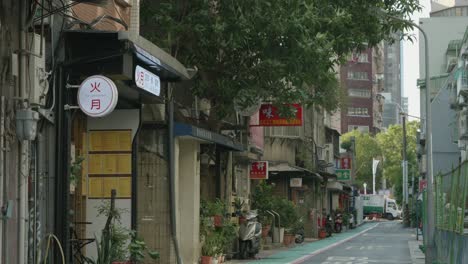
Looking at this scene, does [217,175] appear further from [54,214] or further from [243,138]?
[54,214]

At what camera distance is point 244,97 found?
20.0 metres

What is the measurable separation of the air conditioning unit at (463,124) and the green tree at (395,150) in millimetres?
53534

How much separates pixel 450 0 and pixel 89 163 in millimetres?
99659

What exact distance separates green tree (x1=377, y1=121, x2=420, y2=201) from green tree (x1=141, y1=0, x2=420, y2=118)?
91.0 metres

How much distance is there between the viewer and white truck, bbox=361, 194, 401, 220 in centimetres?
9875

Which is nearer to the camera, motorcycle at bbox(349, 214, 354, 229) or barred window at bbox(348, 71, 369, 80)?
motorcycle at bbox(349, 214, 354, 229)

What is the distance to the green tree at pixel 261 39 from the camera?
18656 millimetres

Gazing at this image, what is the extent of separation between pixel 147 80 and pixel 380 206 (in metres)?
86.9

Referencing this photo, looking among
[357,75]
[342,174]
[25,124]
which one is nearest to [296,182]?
[342,174]

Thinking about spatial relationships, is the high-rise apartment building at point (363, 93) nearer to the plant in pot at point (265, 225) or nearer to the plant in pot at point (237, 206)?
the plant in pot at point (265, 225)

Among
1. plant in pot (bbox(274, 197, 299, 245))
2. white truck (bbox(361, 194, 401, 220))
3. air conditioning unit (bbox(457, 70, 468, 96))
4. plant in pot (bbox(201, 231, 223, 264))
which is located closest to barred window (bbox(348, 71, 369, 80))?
white truck (bbox(361, 194, 401, 220))

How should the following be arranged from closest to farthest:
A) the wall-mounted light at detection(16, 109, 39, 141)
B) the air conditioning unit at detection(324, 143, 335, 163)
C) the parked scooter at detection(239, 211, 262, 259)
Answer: the wall-mounted light at detection(16, 109, 39, 141), the parked scooter at detection(239, 211, 262, 259), the air conditioning unit at detection(324, 143, 335, 163)

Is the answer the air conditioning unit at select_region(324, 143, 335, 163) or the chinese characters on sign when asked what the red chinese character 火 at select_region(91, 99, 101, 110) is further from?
the chinese characters on sign

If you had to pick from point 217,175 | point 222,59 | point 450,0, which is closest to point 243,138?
point 217,175
